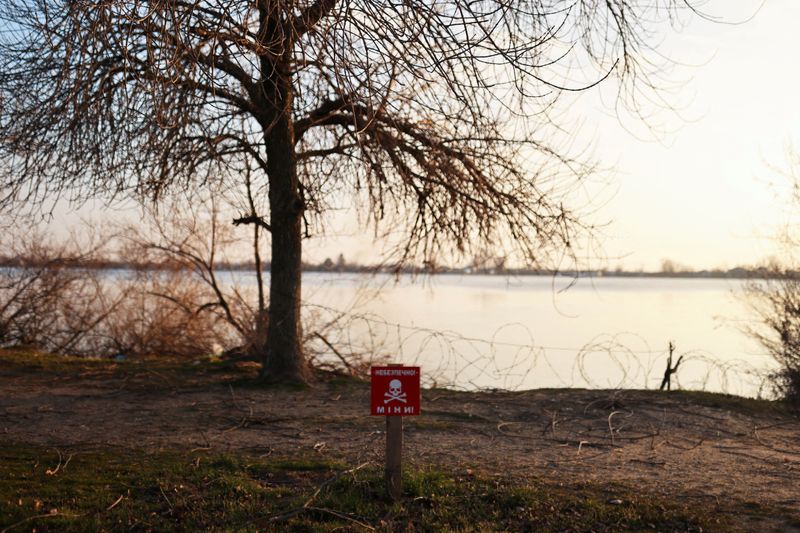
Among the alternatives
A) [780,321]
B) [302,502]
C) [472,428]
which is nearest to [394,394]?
[302,502]

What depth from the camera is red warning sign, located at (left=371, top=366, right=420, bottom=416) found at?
Answer: 18.2ft

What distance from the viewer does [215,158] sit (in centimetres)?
1183

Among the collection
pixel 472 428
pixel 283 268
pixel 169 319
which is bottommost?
pixel 472 428

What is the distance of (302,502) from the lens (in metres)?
5.50

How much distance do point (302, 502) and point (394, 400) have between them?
1.02m

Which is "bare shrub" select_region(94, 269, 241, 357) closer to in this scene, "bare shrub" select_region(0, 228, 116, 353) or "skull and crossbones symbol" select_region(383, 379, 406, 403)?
"bare shrub" select_region(0, 228, 116, 353)

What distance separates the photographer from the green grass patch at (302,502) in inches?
204

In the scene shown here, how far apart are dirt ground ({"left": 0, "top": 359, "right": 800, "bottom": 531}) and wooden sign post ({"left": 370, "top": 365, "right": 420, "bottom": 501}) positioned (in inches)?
41.5

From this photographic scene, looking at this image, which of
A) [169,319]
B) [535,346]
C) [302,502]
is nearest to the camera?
[302,502]

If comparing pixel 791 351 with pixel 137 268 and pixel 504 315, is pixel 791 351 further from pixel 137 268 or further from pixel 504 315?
pixel 504 315

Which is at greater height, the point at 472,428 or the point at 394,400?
the point at 394,400

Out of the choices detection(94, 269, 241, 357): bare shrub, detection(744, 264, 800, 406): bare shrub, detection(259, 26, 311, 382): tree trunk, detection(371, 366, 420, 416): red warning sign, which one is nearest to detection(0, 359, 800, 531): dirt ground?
detection(259, 26, 311, 382): tree trunk

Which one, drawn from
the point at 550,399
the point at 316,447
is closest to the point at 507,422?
the point at 550,399

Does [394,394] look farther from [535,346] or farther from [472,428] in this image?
[535,346]
